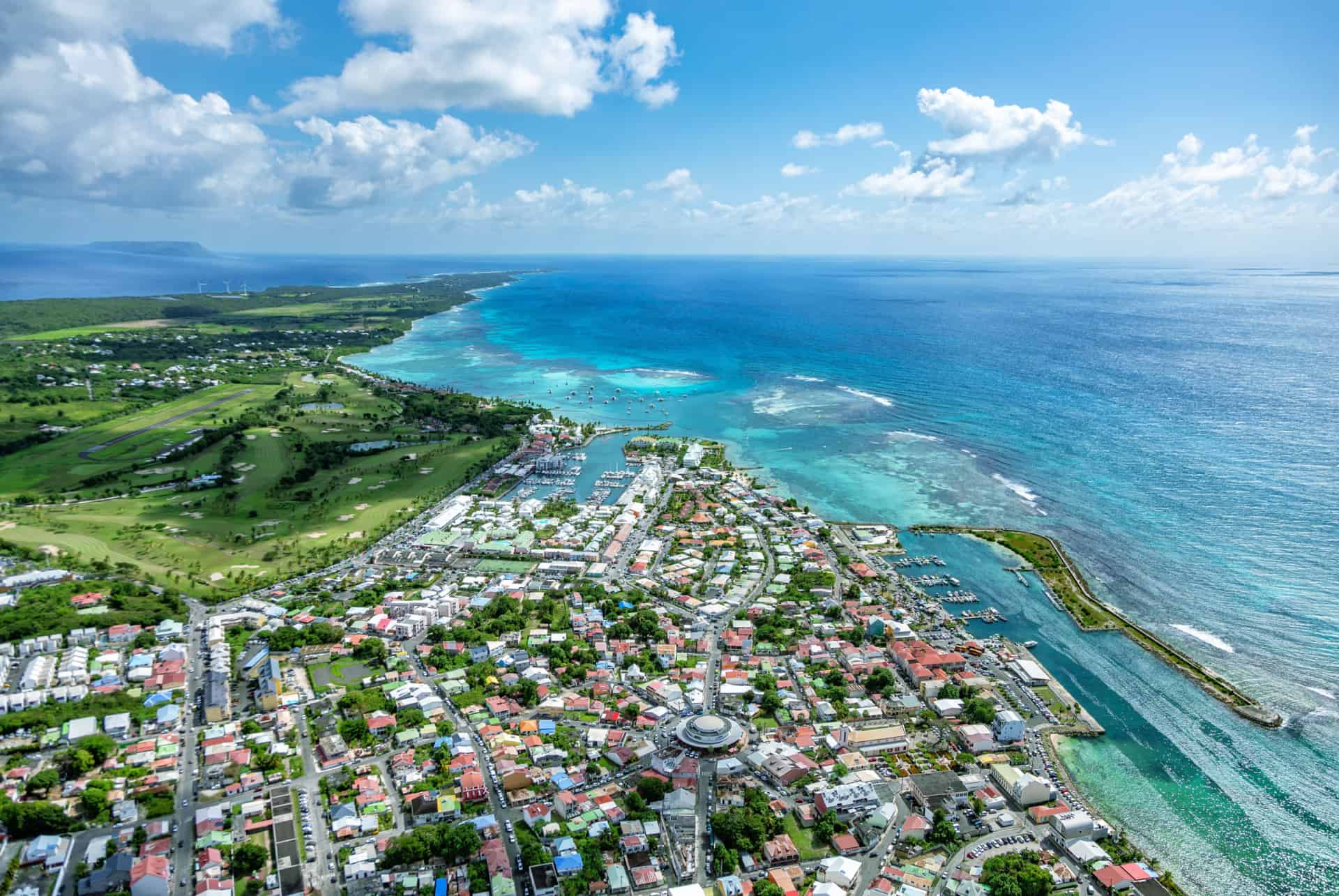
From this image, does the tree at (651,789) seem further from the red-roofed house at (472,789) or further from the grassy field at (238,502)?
the grassy field at (238,502)

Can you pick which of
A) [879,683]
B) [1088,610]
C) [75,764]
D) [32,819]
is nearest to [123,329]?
[75,764]

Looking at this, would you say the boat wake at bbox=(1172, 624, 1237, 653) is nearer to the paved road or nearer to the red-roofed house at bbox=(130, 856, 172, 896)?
the red-roofed house at bbox=(130, 856, 172, 896)

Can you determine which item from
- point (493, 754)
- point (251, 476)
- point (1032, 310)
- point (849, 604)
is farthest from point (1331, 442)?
point (1032, 310)

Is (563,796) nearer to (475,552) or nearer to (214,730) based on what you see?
(214,730)

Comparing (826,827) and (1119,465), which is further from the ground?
(1119,465)

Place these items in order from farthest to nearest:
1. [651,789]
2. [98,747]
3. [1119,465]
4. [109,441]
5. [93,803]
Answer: [109,441]
[1119,465]
[98,747]
[651,789]
[93,803]

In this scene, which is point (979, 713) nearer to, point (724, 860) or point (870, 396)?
point (724, 860)

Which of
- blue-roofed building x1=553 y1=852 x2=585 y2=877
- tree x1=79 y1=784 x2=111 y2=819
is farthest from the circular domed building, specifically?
tree x1=79 y1=784 x2=111 y2=819

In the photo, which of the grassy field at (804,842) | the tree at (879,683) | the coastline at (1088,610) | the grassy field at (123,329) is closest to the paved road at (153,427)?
the grassy field at (123,329)
